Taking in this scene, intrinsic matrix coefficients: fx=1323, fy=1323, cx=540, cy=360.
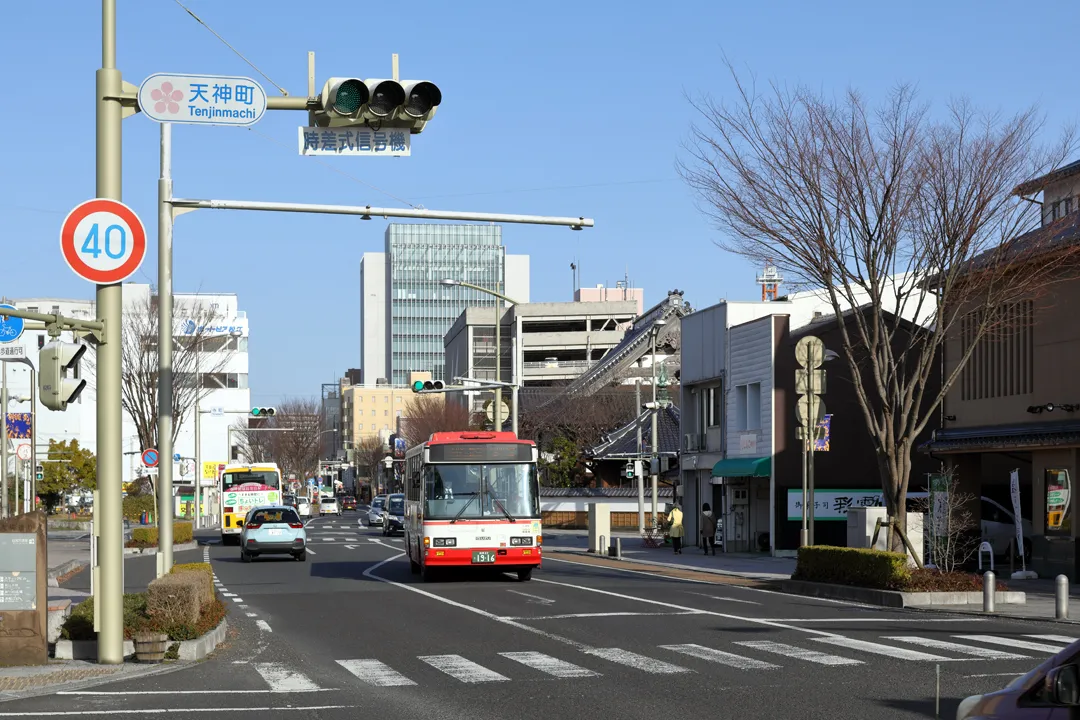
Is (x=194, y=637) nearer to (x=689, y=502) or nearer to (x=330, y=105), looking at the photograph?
(x=330, y=105)

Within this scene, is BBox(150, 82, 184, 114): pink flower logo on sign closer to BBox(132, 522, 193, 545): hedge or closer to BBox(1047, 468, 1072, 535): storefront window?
BBox(1047, 468, 1072, 535): storefront window

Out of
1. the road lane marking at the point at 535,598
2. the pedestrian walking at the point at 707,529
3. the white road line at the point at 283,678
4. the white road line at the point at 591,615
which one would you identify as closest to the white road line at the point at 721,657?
the white road line at the point at 591,615

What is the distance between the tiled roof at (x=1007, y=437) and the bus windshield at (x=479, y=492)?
10889 mm

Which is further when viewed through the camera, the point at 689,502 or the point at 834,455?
the point at 689,502

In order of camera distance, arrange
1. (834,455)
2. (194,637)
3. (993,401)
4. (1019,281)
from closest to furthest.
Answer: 1. (194,637)
2. (1019,281)
3. (993,401)
4. (834,455)

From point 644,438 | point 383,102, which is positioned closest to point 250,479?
point 644,438

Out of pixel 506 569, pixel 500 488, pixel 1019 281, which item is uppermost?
pixel 1019 281

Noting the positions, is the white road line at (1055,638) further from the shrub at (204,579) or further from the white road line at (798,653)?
the shrub at (204,579)

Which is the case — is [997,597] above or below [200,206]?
below

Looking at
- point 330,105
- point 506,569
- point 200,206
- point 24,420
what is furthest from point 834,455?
point 24,420

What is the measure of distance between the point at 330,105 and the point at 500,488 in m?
17.1

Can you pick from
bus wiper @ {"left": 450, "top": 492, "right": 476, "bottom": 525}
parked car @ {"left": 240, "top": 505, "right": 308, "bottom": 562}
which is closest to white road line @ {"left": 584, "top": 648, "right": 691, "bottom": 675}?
bus wiper @ {"left": 450, "top": 492, "right": 476, "bottom": 525}

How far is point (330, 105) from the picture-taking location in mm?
12125

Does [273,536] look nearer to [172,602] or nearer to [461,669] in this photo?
[172,602]
